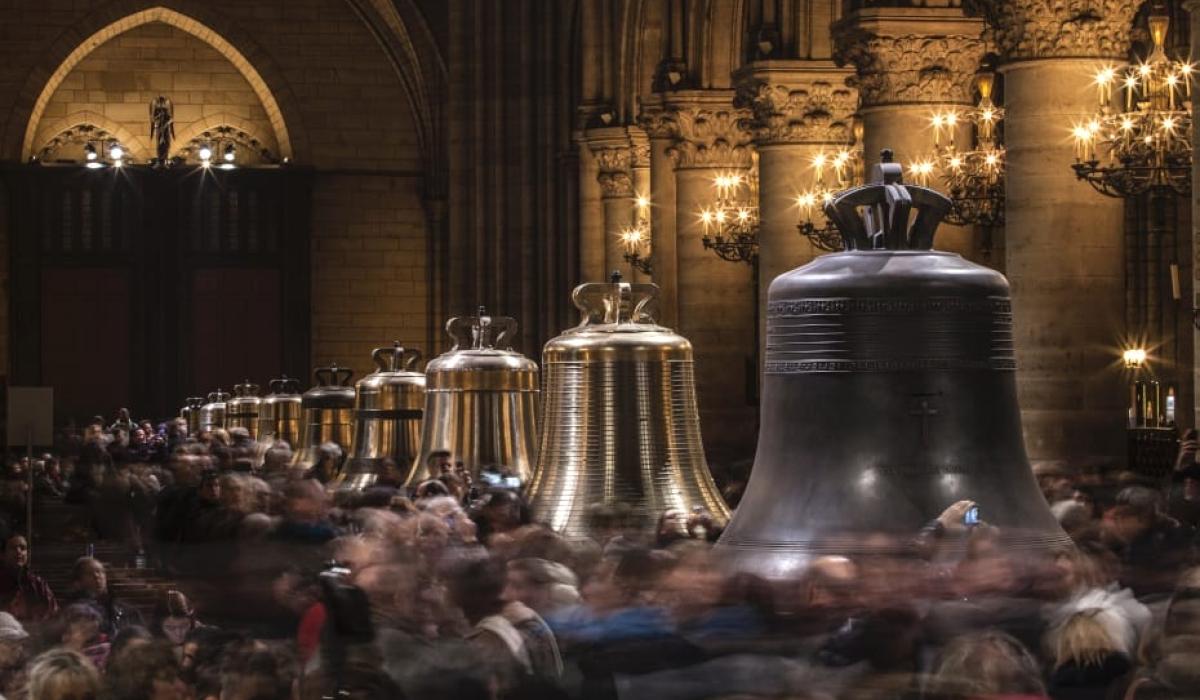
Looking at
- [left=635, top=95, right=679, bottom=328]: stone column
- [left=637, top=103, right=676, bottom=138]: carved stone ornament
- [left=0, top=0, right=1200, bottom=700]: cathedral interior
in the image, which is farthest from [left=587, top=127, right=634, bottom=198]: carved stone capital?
[left=0, top=0, right=1200, bottom=700]: cathedral interior

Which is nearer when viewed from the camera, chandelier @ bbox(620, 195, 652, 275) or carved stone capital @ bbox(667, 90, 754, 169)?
carved stone capital @ bbox(667, 90, 754, 169)

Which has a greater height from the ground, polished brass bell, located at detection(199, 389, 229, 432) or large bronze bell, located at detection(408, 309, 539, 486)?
large bronze bell, located at detection(408, 309, 539, 486)

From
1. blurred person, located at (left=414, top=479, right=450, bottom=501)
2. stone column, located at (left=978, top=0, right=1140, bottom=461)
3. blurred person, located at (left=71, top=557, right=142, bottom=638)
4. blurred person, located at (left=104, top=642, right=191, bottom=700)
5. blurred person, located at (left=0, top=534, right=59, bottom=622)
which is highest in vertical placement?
stone column, located at (left=978, top=0, right=1140, bottom=461)

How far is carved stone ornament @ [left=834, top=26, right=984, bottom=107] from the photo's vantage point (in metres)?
19.2

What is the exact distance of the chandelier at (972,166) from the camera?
19641 mm

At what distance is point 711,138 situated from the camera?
92.9ft

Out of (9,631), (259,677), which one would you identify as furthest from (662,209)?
(259,677)

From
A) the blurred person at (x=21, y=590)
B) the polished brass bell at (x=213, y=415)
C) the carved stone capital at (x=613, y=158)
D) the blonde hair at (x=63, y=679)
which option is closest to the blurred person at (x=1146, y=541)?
the blonde hair at (x=63, y=679)

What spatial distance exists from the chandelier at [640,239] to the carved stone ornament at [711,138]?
A: 437 cm

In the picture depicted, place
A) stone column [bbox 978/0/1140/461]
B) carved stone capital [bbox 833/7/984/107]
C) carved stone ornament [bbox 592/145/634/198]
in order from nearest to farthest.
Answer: stone column [bbox 978/0/1140/461]
carved stone capital [bbox 833/7/984/107]
carved stone ornament [bbox 592/145/634/198]

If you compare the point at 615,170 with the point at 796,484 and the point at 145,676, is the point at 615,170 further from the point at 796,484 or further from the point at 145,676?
the point at 145,676

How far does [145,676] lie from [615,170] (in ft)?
92.6

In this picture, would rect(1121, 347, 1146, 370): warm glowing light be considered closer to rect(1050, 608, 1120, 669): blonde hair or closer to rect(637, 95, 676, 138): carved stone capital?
rect(637, 95, 676, 138): carved stone capital

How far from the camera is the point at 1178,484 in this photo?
38.9 feet
